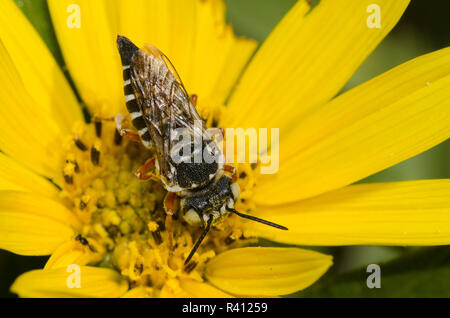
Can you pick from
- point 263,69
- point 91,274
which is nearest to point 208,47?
point 263,69

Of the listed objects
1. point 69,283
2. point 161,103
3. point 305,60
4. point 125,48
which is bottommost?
point 69,283

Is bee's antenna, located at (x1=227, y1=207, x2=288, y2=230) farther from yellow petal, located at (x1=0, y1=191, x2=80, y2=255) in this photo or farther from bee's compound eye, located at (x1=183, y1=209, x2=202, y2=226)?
yellow petal, located at (x1=0, y1=191, x2=80, y2=255)

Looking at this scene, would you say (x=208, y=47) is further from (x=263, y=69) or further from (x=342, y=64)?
(x=342, y=64)

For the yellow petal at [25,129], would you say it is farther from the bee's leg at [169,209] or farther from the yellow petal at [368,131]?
the yellow petal at [368,131]

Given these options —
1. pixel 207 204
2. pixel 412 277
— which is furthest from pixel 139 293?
pixel 412 277

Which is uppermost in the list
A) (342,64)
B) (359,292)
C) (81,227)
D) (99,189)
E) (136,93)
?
(342,64)

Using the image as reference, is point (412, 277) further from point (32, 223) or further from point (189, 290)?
point (32, 223)

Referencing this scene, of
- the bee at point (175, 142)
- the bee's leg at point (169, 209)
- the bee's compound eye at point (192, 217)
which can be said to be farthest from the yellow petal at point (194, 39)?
the bee's compound eye at point (192, 217)
